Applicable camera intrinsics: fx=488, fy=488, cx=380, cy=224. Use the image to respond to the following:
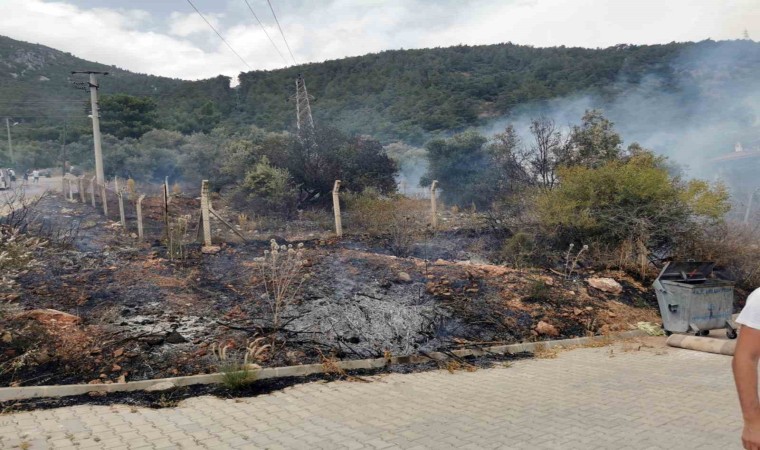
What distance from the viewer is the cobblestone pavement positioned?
369cm

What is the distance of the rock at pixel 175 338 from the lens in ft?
19.2

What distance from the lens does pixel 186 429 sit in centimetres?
388

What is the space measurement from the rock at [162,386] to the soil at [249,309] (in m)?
0.26

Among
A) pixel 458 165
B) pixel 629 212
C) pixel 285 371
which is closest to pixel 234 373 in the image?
pixel 285 371

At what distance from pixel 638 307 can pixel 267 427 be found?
752 cm

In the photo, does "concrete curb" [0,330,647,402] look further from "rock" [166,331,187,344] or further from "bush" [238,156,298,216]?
"bush" [238,156,298,216]

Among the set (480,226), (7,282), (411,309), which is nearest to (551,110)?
(480,226)

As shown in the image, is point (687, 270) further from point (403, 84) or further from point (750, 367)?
point (403, 84)

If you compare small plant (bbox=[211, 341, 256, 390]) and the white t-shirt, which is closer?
the white t-shirt

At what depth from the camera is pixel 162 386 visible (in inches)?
191

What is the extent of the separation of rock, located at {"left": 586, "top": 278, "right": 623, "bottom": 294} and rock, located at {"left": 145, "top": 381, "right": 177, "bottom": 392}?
765cm

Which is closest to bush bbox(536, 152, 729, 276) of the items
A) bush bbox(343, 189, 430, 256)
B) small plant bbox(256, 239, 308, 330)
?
bush bbox(343, 189, 430, 256)

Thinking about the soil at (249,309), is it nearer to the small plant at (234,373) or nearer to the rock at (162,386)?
the small plant at (234,373)

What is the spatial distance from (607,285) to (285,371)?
6.72 m
